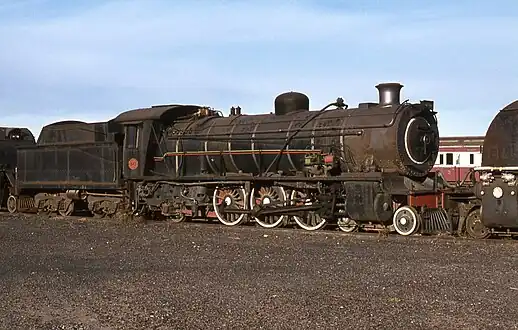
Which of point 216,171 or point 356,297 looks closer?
point 356,297

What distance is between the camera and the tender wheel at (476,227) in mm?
13930

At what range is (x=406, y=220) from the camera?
14672 mm

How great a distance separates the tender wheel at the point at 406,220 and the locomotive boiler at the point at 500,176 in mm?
1302

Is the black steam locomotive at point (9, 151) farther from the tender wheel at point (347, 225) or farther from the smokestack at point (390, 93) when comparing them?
the smokestack at point (390, 93)

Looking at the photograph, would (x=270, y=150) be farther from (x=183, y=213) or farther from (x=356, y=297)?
(x=356, y=297)

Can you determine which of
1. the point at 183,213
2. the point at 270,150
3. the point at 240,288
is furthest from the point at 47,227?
the point at 240,288

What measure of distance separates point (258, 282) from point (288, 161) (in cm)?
819


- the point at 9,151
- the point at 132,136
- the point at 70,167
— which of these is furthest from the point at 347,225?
the point at 9,151

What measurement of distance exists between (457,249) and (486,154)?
2682 mm

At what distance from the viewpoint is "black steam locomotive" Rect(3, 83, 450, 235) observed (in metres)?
15.2

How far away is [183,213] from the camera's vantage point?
61.6ft

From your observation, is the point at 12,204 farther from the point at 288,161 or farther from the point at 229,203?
the point at 288,161

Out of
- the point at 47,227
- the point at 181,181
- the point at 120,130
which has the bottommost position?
the point at 47,227

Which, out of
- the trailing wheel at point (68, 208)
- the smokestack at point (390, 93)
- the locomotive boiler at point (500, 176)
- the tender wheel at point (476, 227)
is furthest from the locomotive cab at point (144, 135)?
the locomotive boiler at point (500, 176)
